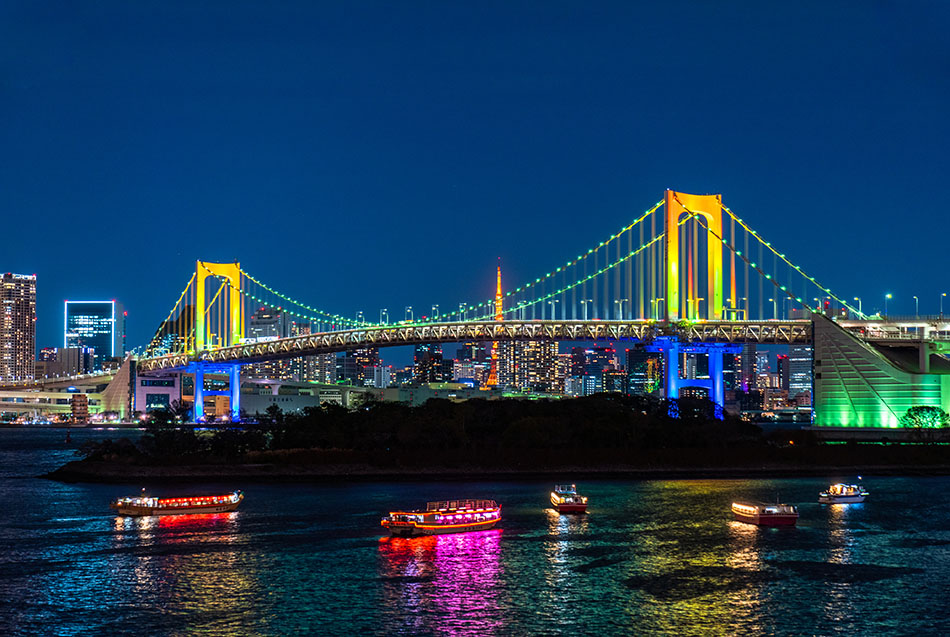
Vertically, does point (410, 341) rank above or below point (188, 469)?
above

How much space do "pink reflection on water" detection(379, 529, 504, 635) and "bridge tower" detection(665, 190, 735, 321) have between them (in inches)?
1104

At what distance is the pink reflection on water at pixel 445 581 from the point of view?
1761 cm

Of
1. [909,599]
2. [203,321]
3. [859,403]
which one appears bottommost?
[909,599]

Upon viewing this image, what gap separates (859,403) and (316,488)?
2334 centimetres

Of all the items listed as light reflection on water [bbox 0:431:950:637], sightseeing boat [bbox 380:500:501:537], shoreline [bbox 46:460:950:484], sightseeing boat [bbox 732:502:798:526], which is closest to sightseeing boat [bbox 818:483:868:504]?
light reflection on water [bbox 0:431:950:637]

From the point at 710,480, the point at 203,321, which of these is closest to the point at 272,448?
the point at 710,480

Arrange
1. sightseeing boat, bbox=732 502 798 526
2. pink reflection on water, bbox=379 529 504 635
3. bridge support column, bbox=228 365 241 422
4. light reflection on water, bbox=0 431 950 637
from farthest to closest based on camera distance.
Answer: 1. bridge support column, bbox=228 365 241 422
2. sightseeing boat, bbox=732 502 798 526
3. light reflection on water, bbox=0 431 950 637
4. pink reflection on water, bbox=379 529 504 635

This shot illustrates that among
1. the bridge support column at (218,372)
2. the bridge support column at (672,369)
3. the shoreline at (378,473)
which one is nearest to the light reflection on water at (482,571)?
the shoreline at (378,473)

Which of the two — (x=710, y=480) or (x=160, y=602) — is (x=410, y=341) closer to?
(x=710, y=480)

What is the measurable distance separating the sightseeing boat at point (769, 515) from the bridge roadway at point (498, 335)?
23925 millimetres

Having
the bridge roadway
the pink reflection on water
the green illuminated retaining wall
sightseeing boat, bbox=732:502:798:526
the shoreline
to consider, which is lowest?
the pink reflection on water

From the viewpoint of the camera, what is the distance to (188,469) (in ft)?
128

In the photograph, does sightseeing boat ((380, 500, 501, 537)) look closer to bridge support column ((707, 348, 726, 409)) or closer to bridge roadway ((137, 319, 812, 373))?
bridge roadway ((137, 319, 812, 373))

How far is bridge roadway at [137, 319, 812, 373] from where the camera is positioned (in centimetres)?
5219
